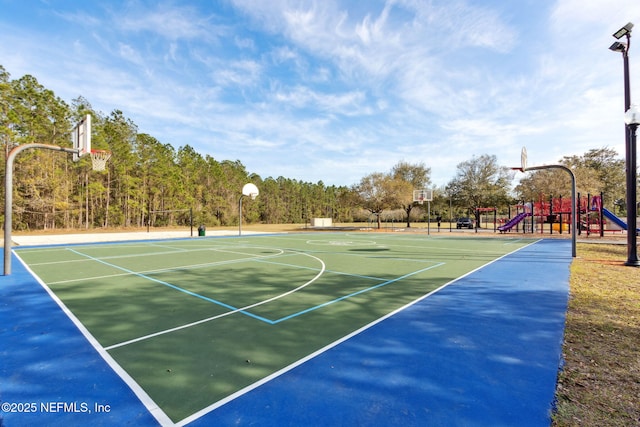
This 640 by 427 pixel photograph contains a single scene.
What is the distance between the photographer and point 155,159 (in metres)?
44.5

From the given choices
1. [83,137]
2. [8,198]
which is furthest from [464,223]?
[8,198]

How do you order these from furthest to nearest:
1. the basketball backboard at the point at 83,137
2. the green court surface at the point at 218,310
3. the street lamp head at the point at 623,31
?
the basketball backboard at the point at 83,137 < the street lamp head at the point at 623,31 < the green court surface at the point at 218,310

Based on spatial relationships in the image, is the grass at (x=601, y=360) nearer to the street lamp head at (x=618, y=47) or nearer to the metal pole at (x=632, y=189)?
the metal pole at (x=632, y=189)

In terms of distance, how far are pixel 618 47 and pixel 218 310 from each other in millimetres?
14414

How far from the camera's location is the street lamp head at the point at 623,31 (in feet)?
30.7

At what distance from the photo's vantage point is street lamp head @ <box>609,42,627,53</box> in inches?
380

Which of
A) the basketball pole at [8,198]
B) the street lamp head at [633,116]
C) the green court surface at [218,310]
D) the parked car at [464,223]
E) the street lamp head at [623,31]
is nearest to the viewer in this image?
the green court surface at [218,310]

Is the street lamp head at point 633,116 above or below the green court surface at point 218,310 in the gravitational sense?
above

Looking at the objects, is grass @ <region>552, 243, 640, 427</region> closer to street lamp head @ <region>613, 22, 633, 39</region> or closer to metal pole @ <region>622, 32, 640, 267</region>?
metal pole @ <region>622, 32, 640, 267</region>

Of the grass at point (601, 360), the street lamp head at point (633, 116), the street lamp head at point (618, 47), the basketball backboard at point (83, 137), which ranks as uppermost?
the street lamp head at point (618, 47)

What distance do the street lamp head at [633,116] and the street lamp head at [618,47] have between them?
202 centimetres

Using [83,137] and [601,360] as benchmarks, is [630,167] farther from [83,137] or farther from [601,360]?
[83,137]

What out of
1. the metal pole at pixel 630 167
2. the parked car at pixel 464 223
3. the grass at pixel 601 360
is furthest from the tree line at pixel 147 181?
the grass at pixel 601 360

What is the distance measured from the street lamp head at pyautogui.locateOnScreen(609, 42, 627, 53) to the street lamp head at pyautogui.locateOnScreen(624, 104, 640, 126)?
2.02 metres
